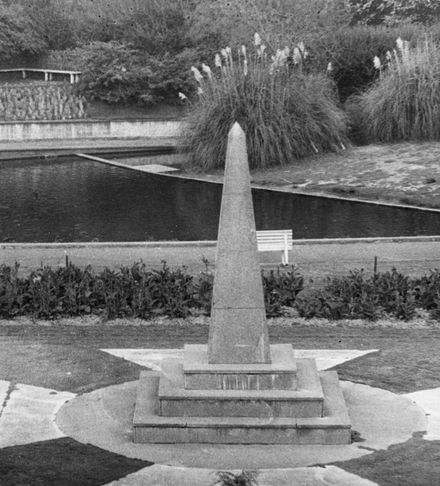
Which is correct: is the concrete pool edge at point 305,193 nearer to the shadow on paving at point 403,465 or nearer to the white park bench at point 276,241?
the white park bench at point 276,241

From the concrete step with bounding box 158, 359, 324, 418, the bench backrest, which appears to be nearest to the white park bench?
the bench backrest

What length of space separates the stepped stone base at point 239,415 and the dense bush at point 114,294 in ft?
10.3

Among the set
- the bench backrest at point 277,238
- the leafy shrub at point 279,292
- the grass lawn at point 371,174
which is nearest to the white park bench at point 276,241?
Answer: the bench backrest at point 277,238

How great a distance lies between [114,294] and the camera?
36.2 feet

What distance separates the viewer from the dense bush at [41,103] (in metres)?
34.9

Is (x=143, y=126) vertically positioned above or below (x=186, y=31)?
below

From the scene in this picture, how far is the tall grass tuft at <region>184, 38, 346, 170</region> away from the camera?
2505 centimetres

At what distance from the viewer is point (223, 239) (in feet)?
25.7

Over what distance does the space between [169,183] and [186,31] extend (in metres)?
17.1

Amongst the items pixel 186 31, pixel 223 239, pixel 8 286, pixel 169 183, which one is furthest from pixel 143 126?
pixel 223 239

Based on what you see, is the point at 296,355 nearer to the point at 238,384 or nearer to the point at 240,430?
the point at 238,384

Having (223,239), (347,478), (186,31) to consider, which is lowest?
(347,478)

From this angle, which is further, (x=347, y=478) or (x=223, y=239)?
(x=223, y=239)

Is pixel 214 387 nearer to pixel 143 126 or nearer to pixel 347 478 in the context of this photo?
pixel 347 478
